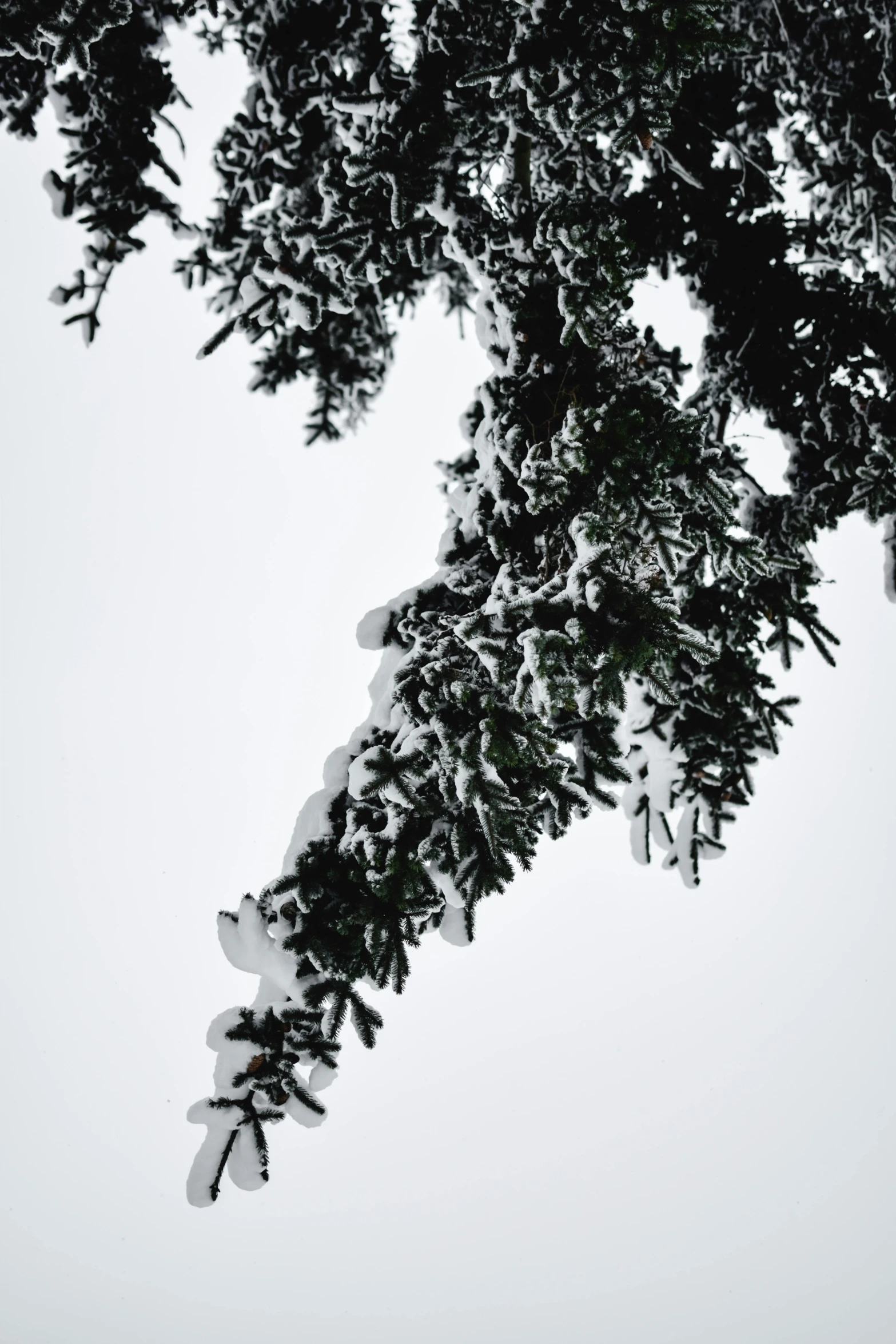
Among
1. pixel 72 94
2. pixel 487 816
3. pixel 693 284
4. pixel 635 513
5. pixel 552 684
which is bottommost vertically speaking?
pixel 487 816

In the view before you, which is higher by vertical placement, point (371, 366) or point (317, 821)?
point (371, 366)

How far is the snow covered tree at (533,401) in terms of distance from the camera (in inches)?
91.7

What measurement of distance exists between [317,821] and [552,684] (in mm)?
1227

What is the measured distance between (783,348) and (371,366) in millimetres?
3768

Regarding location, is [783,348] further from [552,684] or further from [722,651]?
[552,684]

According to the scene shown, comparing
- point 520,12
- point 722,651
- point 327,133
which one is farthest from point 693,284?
point 327,133

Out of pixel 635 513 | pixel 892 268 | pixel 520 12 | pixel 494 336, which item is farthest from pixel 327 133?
pixel 635 513

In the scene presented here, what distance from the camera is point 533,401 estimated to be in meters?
2.81

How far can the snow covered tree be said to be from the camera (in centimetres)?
233

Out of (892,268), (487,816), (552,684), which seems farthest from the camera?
(892,268)

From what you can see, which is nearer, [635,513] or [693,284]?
[635,513]

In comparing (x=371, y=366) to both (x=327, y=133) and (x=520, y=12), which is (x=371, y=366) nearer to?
(x=327, y=133)

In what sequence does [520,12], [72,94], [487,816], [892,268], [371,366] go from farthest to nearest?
[371,366], [892,268], [72,94], [520,12], [487,816]

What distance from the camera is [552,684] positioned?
2152mm
